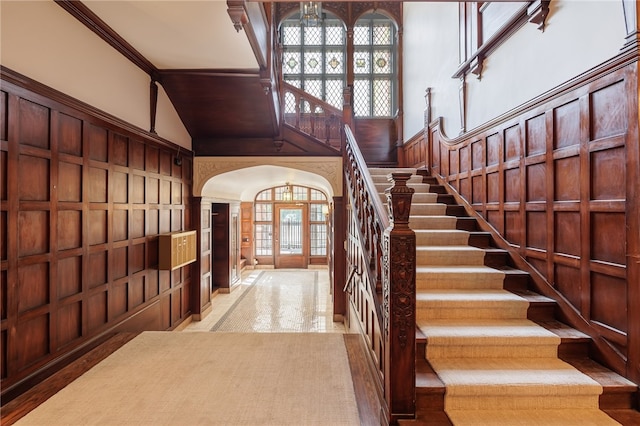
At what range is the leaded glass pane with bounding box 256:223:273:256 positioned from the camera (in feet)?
32.1

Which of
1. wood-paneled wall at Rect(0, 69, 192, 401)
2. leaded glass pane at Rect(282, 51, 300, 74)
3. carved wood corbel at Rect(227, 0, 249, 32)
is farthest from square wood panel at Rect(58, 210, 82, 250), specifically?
leaded glass pane at Rect(282, 51, 300, 74)

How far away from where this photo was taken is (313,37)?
24.2ft

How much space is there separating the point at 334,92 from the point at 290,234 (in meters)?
4.54

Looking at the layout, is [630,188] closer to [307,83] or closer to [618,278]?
[618,278]

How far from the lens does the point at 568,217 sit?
2.16 meters

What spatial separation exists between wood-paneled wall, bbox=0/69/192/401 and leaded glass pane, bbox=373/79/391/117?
4763mm

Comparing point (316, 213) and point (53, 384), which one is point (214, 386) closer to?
point (53, 384)

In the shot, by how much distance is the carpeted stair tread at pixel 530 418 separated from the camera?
1.58 meters

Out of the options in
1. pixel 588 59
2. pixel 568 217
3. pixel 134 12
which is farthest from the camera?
pixel 134 12

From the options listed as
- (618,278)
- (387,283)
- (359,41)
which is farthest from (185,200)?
(359,41)

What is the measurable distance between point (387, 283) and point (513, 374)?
3.08ft

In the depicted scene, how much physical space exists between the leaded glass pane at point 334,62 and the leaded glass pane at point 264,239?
193 inches

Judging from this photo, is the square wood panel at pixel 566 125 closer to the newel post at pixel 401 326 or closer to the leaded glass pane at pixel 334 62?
the newel post at pixel 401 326

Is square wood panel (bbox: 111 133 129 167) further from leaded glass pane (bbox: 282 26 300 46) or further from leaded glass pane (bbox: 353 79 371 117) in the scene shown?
leaded glass pane (bbox: 282 26 300 46)
